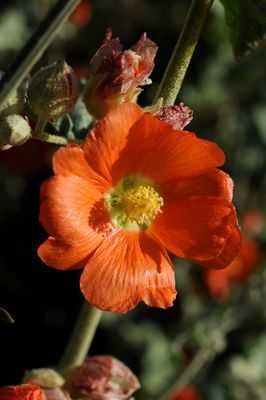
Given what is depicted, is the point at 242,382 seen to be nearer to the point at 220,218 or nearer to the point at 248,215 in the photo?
the point at 248,215

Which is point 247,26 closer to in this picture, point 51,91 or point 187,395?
point 51,91

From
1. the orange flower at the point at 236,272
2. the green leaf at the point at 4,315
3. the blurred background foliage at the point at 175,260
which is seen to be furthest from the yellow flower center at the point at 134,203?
the orange flower at the point at 236,272

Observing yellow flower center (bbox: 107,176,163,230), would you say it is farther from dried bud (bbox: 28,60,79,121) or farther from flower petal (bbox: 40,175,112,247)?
A: dried bud (bbox: 28,60,79,121)

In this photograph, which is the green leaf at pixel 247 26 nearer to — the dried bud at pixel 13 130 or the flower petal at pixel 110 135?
the flower petal at pixel 110 135

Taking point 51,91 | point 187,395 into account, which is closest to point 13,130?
point 51,91

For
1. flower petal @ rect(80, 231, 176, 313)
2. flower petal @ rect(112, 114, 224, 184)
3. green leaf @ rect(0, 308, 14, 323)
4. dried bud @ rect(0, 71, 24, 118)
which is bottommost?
flower petal @ rect(80, 231, 176, 313)

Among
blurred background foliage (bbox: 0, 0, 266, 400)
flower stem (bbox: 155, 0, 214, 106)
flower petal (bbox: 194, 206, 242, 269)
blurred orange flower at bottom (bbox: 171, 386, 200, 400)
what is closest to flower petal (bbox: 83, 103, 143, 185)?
flower stem (bbox: 155, 0, 214, 106)
